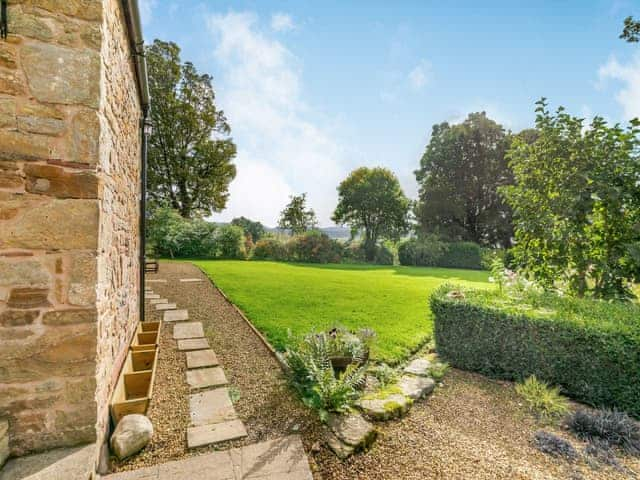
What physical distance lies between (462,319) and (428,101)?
474 centimetres

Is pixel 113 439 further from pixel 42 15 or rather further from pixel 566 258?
pixel 566 258

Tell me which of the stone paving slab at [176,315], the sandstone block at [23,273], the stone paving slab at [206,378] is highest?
the sandstone block at [23,273]

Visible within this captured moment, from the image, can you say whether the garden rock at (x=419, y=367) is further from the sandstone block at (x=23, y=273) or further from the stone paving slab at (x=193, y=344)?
the sandstone block at (x=23, y=273)

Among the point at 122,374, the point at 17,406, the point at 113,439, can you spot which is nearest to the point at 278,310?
the point at 122,374

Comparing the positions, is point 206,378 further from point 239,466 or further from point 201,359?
point 239,466

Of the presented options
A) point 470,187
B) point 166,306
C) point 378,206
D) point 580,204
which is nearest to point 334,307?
point 166,306

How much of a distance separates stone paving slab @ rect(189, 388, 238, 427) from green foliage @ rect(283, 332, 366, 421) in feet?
2.16

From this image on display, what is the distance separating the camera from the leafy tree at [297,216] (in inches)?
1003

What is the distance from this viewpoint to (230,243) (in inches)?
643

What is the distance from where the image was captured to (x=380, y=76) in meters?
6.27

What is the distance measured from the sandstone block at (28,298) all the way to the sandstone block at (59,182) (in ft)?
1.96

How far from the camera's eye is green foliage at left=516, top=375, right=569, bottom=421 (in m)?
2.80

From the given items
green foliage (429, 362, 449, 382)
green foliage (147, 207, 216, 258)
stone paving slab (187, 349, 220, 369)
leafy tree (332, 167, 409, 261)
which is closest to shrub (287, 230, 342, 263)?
green foliage (147, 207, 216, 258)

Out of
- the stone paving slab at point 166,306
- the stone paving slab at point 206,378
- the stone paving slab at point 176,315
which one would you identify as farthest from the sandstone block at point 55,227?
the stone paving slab at point 166,306
